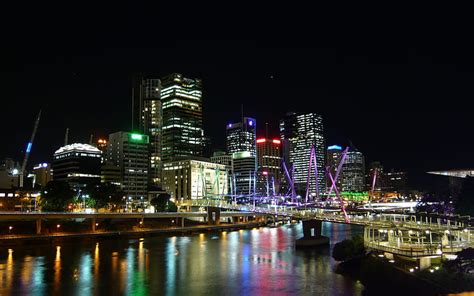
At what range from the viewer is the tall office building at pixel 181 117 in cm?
13838

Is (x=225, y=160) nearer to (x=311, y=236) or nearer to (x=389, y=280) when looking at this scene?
Answer: (x=311, y=236)

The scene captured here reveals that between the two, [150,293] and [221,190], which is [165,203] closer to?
[221,190]

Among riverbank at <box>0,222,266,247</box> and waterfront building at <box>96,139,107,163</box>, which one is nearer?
riverbank at <box>0,222,266,247</box>

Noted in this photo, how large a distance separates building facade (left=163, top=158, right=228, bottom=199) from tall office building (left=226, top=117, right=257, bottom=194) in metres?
27.7

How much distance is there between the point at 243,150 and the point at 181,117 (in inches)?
1325

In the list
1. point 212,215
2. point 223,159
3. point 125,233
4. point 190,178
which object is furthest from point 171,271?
point 223,159

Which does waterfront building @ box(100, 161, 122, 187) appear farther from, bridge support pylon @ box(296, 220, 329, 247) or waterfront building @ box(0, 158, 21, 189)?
bridge support pylon @ box(296, 220, 329, 247)

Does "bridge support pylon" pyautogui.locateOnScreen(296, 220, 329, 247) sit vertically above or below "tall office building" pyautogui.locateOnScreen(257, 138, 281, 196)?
below

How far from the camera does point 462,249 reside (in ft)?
75.6

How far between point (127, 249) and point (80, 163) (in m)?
60.2

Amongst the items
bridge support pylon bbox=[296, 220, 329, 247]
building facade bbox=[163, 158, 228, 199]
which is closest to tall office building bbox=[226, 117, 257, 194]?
building facade bbox=[163, 158, 228, 199]

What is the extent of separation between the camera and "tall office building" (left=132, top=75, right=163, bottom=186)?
13855 centimetres

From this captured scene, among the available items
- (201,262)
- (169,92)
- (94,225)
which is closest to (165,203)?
(94,225)

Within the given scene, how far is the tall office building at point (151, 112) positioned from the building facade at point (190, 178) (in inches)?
540
